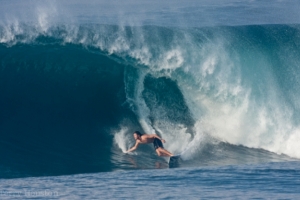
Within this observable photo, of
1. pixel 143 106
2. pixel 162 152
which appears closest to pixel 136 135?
pixel 162 152

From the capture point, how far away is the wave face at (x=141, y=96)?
48.0ft

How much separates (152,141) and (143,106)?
7.27ft

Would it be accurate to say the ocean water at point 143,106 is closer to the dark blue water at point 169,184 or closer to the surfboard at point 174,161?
the dark blue water at point 169,184

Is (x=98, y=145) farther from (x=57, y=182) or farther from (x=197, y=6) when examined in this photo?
(x=197, y=6)

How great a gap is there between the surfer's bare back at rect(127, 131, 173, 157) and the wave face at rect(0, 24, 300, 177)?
8.8 inches

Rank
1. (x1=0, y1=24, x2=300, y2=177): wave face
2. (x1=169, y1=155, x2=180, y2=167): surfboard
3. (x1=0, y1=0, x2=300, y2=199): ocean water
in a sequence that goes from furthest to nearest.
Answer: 1. (x1=0, y1=24, x2=300, y2=177): wave face
2. (x1=169, y1=155, x2=180, y2=167): surfboard
3. (x1=0, y1=0, x2=300, y2=199): ocean water

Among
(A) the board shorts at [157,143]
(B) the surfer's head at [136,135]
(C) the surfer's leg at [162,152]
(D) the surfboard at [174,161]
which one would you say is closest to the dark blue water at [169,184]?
(D) the surfboard at [174,161]

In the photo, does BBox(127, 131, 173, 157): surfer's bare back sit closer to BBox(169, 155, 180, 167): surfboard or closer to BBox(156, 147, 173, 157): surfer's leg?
BBox(156, 147, 173, 157): surfer's leg

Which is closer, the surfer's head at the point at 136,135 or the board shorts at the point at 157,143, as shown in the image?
the board shorts at the point at 157,143

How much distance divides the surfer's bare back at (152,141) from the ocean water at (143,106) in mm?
217

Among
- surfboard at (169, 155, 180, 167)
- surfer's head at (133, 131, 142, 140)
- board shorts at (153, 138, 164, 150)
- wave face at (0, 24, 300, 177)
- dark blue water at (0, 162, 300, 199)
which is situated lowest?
dark blue water at (0, 162, 300, 199)

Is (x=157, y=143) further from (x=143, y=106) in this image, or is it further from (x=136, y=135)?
(x=143, y=106)

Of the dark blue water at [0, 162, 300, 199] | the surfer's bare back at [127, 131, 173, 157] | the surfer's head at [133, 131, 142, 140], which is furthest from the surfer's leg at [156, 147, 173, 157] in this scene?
the dark blue water at [0, 162, 300, 199]

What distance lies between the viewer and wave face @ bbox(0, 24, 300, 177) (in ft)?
48.0
